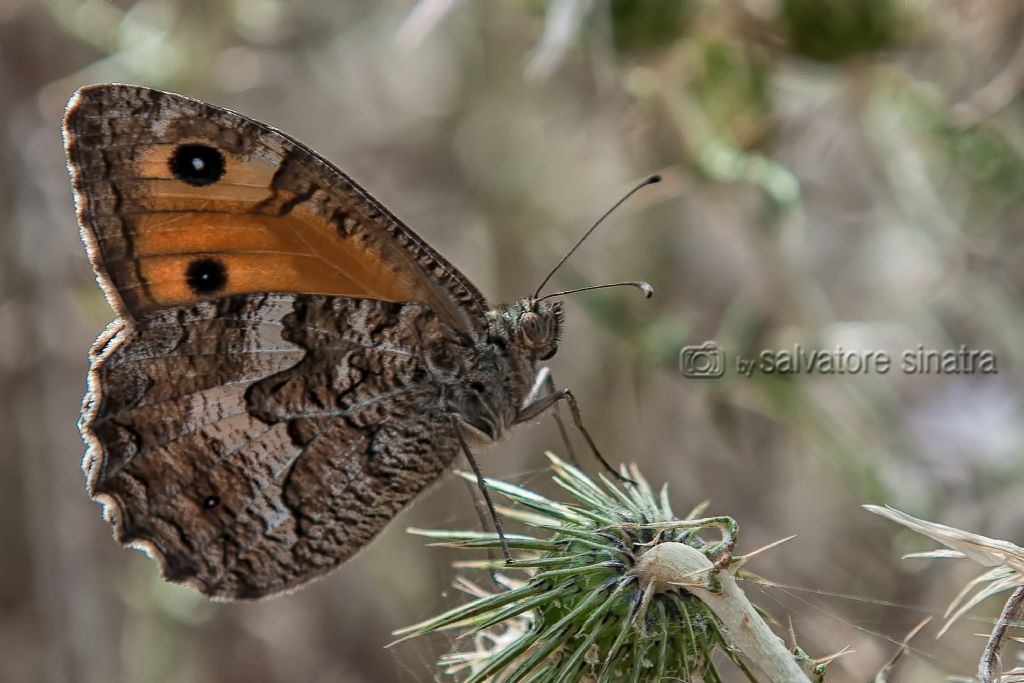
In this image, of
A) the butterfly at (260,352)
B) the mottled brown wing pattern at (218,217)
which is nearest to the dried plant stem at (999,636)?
the butterfly at (260,352)

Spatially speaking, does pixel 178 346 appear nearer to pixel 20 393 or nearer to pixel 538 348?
pixel 538 348

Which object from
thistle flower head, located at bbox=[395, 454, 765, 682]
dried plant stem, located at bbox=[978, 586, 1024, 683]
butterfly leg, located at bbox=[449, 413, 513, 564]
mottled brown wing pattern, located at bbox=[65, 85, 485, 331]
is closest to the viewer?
dried plant stem, located at bbox=[978, 586, 1024, 683]

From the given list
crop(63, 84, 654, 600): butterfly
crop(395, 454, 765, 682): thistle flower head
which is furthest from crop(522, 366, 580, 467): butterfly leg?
crop(395, 454, 765, 682): thistle flower head

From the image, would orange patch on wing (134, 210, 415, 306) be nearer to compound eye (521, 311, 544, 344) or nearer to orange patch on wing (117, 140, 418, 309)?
orange patch on wing (117, 140, 418, 309)

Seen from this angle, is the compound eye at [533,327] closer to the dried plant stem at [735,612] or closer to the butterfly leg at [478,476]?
the butterfly leg at [478,476]

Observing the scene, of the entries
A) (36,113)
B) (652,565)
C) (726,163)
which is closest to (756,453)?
(726,163)

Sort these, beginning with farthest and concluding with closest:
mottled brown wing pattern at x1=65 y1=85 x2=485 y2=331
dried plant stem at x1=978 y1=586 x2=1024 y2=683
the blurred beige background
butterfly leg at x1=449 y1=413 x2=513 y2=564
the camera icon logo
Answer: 1. the camera icon logo
2. the blurred beige background
3. mottled brown wing pattern at x1=65 y1=85 x2=485 y2=331
4. butterfly leg at x1=449 y1=413 x2=513 y2=564
5. dried plant stem at x1=978 y1=586 x2=1024 y2=683

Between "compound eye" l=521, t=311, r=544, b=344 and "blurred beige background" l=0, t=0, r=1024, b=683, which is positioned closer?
"compound eye" l=521, t=311, r=544, b=344
